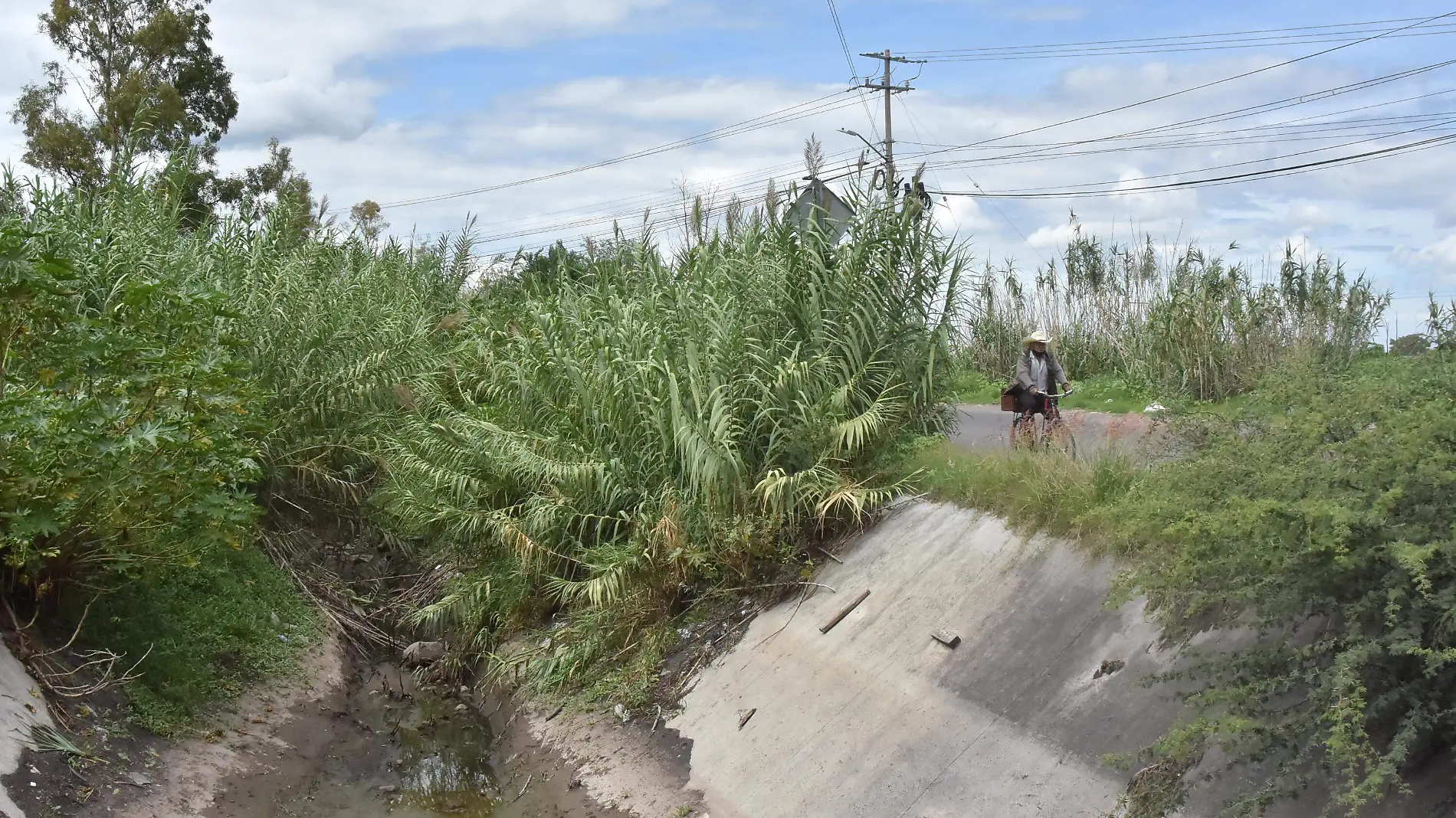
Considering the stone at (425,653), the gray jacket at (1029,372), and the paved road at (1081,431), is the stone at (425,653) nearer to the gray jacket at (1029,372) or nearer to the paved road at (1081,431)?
the paved road at (1081,431)

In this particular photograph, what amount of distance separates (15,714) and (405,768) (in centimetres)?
302

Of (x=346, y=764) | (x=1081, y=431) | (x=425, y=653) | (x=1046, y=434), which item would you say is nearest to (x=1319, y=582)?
(x=1046, y=434)

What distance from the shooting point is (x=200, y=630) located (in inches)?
374

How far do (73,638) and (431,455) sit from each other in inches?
177

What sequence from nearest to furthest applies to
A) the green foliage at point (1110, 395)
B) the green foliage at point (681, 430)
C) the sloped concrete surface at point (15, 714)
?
1. the sloped concrete surface at point (15, 714)
2. the green foliage at point (681, 430)
3. the green foliage at point (1110, 395)

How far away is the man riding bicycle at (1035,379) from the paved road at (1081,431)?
0.31 metres

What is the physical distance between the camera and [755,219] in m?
11.1

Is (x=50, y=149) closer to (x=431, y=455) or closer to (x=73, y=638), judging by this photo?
(x=431, y=455)

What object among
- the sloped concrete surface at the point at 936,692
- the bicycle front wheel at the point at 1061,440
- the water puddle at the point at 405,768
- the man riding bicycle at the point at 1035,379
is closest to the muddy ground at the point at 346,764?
the water puddle at the point at 405,768

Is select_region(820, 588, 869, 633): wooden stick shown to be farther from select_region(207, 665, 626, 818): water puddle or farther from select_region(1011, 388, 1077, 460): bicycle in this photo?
select_region(207, 665, 626, 818): water puddle

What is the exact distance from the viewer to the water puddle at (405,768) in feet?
26.5

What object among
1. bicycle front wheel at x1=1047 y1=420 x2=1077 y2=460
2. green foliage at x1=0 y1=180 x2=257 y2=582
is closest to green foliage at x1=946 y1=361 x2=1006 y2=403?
bicycle front wheel at x1=1047 y1=420 x2=1077 y2=460

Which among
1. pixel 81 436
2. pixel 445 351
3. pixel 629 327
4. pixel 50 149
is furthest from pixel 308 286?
pixel 50 149

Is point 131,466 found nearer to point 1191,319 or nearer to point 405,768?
point 405,768
